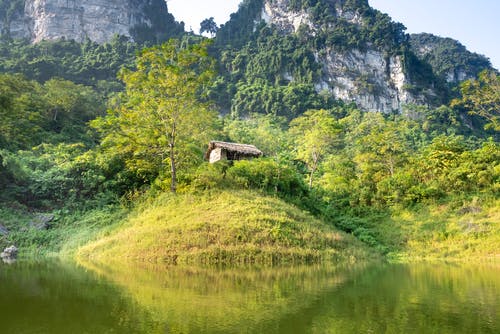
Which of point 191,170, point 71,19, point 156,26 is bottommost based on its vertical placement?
point 191,170

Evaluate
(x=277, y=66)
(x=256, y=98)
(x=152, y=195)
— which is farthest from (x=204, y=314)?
(x=277, y=66)

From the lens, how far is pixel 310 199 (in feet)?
91.7

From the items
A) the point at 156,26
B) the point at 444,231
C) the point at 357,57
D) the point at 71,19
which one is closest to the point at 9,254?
→ the point at 444,231

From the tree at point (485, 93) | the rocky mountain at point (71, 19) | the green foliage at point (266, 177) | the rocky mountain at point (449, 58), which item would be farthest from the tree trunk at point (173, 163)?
the rocky mountain at point (449, 58)

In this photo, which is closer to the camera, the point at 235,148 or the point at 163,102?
the point at 163,102

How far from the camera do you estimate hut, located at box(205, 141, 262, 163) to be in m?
28.8

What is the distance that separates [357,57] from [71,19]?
191 feet

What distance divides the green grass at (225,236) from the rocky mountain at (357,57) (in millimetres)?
60401

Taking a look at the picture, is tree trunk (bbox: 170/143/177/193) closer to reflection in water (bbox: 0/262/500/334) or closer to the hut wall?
the hut wall

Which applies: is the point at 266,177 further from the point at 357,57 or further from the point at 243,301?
the point at 357,57

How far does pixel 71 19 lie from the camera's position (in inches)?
3477

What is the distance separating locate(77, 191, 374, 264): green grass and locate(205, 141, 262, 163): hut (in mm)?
5796

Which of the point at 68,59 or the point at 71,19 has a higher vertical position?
the point at 71,19

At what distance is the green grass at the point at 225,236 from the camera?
19.0 meters
